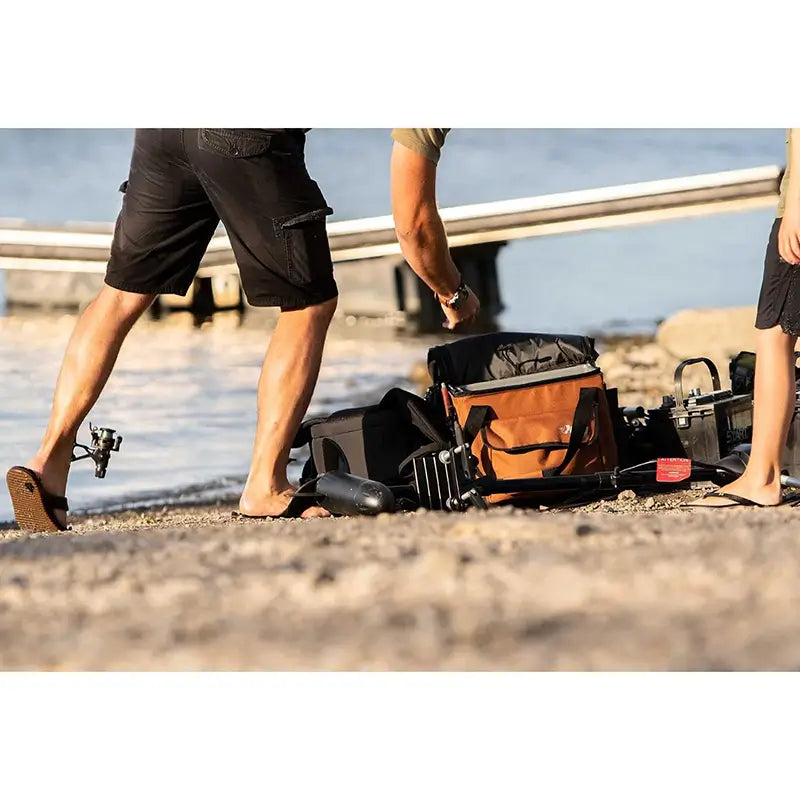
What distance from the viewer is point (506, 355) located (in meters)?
3.04

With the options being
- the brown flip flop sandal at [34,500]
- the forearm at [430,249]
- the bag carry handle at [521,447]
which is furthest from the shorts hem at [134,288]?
the bag carry handle at [521,447]

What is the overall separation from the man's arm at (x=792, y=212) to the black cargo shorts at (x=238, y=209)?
1.01m

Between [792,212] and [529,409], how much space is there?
902 millimetres

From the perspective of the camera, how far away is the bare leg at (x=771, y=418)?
2322mm

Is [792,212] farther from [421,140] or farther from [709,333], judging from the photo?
[709,333]

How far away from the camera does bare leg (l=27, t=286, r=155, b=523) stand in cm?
249

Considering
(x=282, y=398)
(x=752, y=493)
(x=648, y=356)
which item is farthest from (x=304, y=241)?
(x=648, y=356)

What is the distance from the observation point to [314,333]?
2.48m

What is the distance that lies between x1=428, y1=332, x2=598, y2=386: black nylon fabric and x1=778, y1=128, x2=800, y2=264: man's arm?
79 centimetres

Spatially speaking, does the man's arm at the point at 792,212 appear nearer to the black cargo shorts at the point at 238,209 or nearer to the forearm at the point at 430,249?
the forearm at the point at 430,249

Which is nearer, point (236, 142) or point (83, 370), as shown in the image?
point (236, 142)

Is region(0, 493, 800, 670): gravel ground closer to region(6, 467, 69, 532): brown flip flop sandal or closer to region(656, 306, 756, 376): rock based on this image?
region(6, 467, 69, 532): brown flip flop sandal
